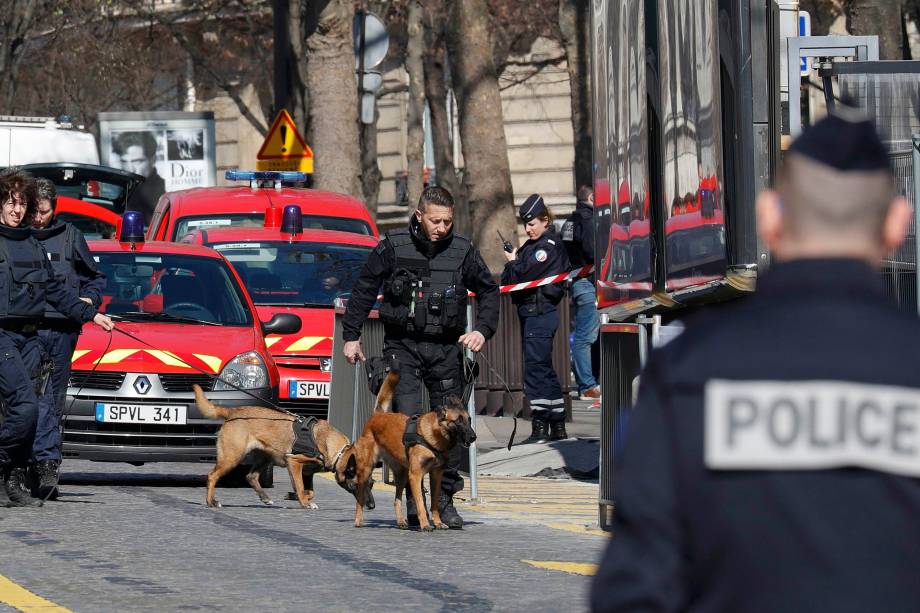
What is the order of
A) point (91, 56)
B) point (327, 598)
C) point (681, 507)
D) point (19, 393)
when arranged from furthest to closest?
point (91, 56) → point (19, 393) → point (327, 598) → point (681, 507)

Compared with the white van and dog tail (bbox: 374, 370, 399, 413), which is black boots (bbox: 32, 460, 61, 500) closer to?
dog tail (bbox: 374, 370, 399, 413)

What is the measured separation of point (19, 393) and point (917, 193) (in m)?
4.98

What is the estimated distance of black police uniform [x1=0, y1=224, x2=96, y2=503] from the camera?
34.2 feet

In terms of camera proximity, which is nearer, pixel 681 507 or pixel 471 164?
pixel 681 507

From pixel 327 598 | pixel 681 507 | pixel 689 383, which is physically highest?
pixel 689 383

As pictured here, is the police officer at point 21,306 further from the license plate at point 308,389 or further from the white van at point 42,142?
the white van at point 42,142

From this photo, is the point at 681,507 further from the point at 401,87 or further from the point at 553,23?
the point at 401,87

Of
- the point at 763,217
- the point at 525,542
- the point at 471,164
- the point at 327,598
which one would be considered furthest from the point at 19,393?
the point at 471,164

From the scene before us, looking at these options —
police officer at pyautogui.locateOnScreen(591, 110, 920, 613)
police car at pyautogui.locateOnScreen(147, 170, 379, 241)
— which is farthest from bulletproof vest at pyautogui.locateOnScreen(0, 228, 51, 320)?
police officer at pyautogui.locateOnScreen(591, 110, 920, 613)

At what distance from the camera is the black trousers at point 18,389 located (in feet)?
34.2

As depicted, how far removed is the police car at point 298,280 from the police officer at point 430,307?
411 cm

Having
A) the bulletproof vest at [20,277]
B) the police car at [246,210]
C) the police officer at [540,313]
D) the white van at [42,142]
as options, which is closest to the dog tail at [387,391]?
the bulletproof vest at [20,277]

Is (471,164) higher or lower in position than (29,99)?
lower

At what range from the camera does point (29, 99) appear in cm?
4609
